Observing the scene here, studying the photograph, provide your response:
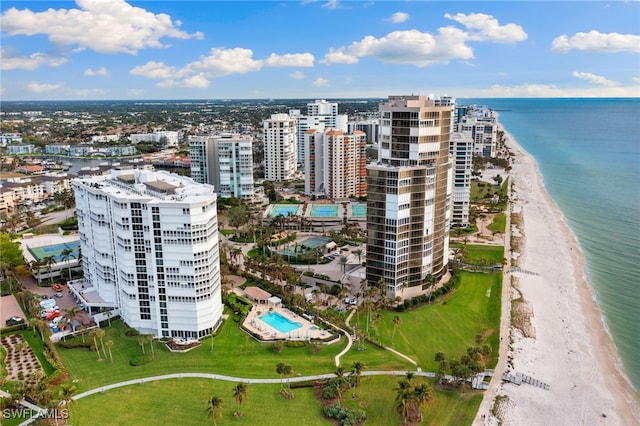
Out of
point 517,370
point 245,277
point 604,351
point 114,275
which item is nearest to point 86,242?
point 114,275

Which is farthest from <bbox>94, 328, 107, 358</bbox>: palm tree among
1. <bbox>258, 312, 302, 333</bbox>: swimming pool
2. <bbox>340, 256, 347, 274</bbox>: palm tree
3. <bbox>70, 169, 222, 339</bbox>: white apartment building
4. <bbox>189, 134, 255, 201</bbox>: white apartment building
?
<bbox>189, 134, 255, 201</bbox>: white apartment building

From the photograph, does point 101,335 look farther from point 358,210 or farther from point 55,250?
point 358,210

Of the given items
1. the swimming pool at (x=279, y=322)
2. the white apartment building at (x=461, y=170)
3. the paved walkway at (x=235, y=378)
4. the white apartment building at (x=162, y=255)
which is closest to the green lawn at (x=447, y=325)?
the paved walkway at (x=235, y=378)

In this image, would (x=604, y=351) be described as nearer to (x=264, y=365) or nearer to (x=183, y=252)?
(x=264, y=365)

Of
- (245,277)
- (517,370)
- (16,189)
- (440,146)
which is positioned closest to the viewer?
(517,370)

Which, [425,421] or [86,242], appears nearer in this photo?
[425,421]
